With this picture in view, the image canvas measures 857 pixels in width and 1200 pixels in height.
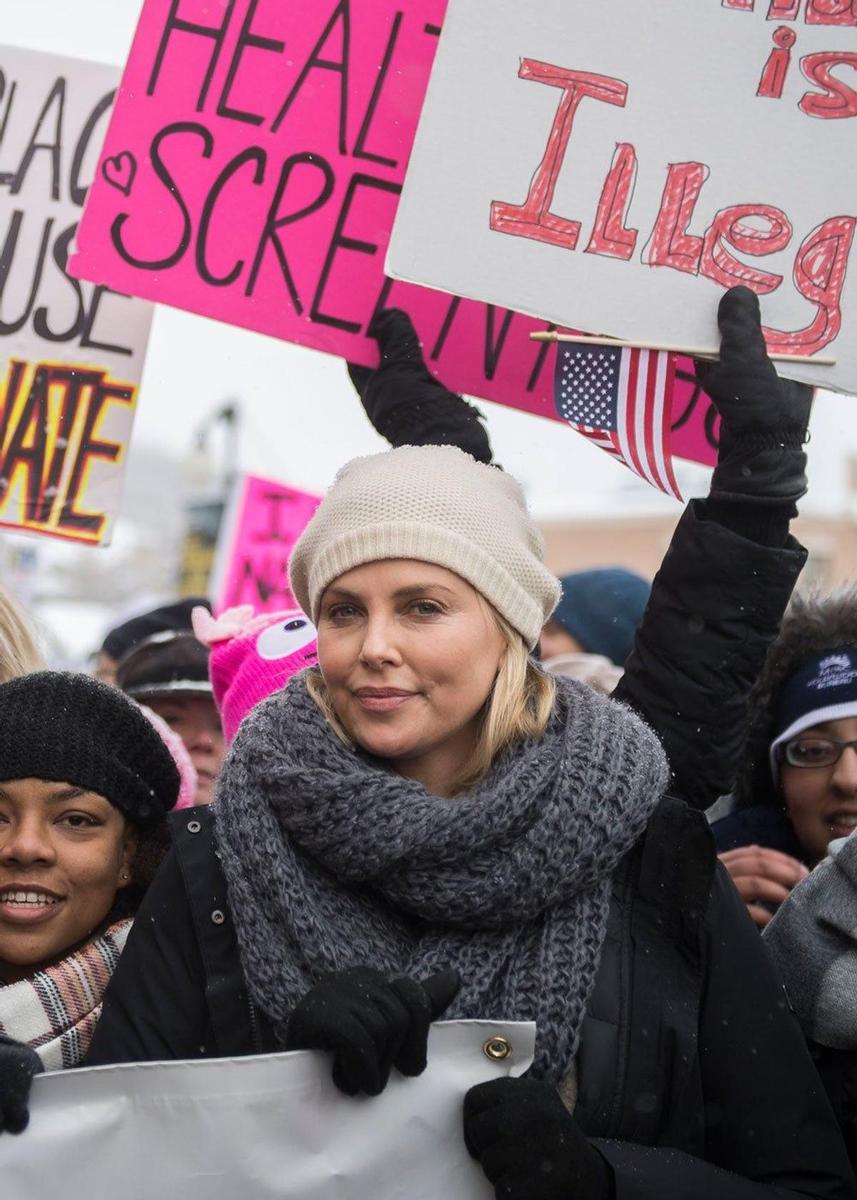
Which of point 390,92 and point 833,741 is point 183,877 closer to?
point 833,741

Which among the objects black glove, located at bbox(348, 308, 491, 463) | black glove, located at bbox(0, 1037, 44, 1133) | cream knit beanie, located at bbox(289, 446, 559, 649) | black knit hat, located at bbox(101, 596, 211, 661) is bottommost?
black knit hat, located at bbox(101, 596, 211, 661)

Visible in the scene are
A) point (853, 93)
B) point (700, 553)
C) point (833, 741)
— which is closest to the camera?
point (700, 553)

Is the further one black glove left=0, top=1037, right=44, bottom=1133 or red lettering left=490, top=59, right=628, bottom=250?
red lettering left=490, top=59, right=628, bottom=250

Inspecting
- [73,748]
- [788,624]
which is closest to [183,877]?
[73,748]

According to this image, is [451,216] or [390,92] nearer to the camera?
[451,216]

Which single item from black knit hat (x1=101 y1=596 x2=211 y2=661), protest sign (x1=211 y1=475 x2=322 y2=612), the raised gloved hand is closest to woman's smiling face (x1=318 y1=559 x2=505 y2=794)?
the raised gloved hand

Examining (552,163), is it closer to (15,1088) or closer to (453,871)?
(453,871)

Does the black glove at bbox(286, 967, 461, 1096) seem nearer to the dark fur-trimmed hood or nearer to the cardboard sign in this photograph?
the dark fur-trimmed hood

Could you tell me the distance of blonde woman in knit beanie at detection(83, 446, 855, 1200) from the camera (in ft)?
6.63

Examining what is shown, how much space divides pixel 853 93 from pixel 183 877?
1.83 meters

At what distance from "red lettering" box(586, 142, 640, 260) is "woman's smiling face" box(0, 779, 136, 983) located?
1.33m

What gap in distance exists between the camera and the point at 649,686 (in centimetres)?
240

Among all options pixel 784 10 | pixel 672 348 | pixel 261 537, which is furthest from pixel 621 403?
pixel 261 537

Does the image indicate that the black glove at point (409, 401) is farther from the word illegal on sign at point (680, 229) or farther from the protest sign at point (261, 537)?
the protest sign at point (261, 537)
